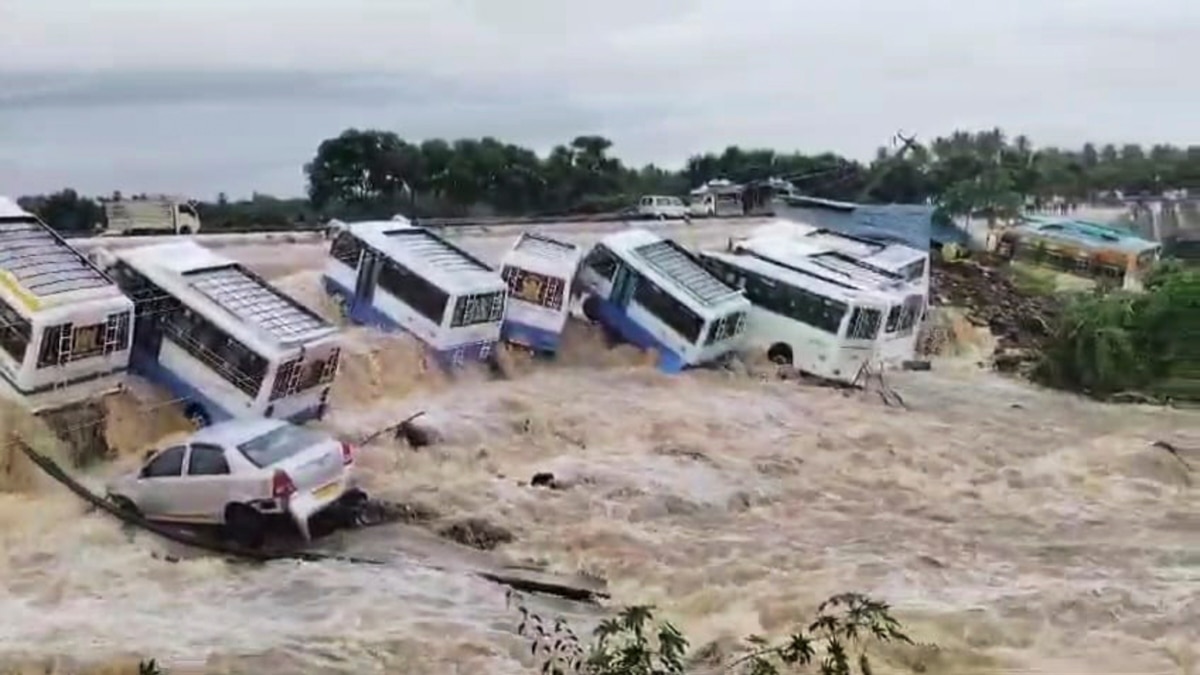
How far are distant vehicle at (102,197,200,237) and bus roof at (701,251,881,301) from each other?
25.4ft

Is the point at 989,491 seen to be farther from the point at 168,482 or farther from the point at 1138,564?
the point at 168,482

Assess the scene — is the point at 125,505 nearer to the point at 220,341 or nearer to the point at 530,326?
the point at 220,341

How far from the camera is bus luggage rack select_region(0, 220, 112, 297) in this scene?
12.5m

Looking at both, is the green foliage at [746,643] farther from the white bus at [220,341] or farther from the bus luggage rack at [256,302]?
the bus luggage rack at [256,302]

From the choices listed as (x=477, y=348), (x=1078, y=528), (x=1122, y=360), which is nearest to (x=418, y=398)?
(x=477, y=348)

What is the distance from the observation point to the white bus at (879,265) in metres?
21.1

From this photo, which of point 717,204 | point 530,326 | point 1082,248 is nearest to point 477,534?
point 530,326

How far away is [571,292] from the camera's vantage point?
19000mm

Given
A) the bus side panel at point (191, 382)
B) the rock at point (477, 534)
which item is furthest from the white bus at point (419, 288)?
the rock at point (477, 534)

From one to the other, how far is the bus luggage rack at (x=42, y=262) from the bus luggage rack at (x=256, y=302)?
0.99m

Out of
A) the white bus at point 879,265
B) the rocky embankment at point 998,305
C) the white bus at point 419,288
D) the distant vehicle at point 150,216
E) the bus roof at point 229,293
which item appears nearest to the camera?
the bus roof at point 229,293

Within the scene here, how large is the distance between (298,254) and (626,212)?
Answer: 14.2 metres

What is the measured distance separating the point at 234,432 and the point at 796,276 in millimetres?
10527

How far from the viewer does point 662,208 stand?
105 feet
